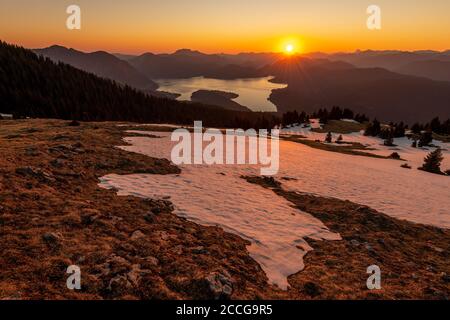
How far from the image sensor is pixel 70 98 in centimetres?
11162

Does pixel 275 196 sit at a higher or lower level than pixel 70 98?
lower

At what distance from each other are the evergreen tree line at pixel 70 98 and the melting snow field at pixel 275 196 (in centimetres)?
6787

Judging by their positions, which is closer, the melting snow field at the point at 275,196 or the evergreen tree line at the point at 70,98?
the melting snow field at the point at 275,196

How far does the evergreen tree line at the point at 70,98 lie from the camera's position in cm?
9288

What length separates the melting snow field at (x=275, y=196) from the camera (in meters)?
10.6

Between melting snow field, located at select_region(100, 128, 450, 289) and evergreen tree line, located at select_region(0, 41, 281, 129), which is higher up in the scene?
evergreen tree line, located at select_region(0, 41, 281, 129)

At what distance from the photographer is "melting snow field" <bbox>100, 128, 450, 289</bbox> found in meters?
10.6

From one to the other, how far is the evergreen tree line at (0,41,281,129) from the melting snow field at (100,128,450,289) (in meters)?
67.9

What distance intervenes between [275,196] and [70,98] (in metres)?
118

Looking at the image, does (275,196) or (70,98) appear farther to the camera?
(70,98)

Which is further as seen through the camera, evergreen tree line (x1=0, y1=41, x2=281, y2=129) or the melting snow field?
evergreen tree line (x1=0, y1=41, x2=281, y2=129)

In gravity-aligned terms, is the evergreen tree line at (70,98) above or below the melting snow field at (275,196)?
above
